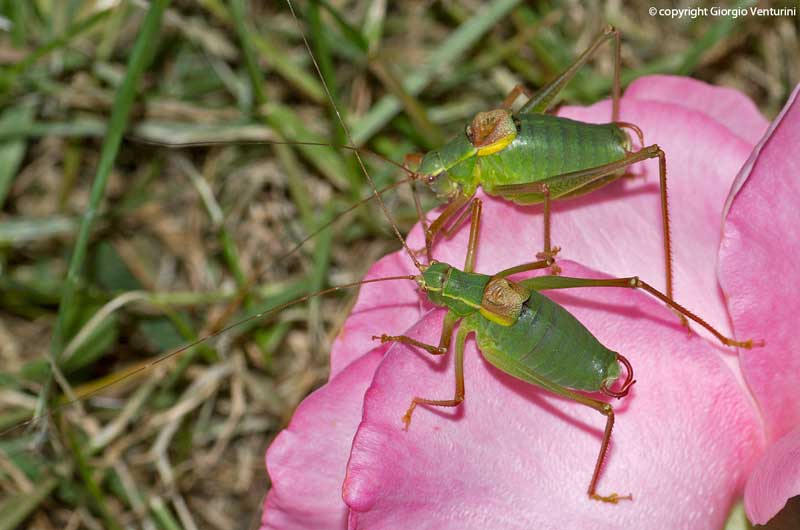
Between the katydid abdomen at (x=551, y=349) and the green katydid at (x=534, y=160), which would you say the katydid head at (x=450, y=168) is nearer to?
the green katydid at (x=534, y=160)

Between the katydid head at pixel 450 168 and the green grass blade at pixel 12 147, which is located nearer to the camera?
the katydid head at pixel 450 168

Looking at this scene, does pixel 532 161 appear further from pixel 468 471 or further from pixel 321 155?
pixel 321 155

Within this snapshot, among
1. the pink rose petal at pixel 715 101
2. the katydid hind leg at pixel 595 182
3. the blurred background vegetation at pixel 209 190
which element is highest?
the pink rose petal at pixel 715 101

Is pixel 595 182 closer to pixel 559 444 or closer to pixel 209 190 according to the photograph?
pixel 559 444

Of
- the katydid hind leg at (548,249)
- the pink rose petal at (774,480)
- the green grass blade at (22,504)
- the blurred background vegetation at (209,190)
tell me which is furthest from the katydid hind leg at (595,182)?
the green grass blade at (22,504)

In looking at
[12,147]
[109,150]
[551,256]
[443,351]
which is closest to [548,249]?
[551,256]

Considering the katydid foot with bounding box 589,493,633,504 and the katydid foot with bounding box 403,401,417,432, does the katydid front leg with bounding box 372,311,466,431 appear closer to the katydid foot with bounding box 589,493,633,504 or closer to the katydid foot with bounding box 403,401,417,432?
the katydid foot with bounding box 403,401,417,432
